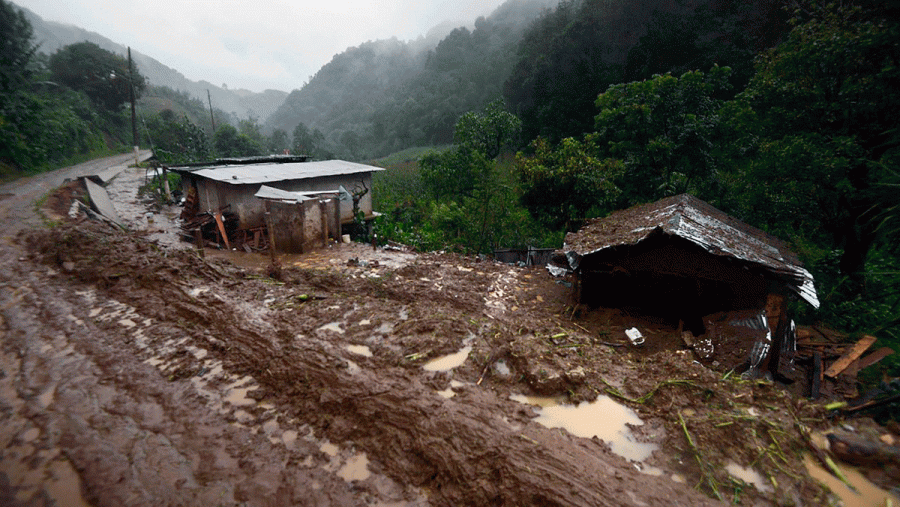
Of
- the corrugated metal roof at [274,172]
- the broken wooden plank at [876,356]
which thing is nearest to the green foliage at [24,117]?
the corrugated metal roof at [274,172]

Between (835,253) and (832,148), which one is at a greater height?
(832,148)

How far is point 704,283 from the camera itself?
632cm

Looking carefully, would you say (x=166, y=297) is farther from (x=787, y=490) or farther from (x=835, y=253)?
(x=835, y=253)

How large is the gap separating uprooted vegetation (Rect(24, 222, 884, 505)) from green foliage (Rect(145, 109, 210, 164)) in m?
31.5

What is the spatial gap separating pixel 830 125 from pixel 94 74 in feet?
175

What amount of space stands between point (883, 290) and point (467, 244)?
11.8m

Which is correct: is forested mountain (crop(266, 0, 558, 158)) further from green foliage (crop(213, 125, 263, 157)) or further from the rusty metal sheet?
the rusty metal sheet

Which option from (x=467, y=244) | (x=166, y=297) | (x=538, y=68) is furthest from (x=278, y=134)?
(x=166, y=297)

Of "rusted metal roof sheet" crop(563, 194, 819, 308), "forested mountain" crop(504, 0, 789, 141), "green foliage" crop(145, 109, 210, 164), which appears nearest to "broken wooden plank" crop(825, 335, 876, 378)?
"rusted metal roof sheet" crop(563, 194, 819, 308)

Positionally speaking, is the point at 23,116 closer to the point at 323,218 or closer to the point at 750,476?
the point at 323,218

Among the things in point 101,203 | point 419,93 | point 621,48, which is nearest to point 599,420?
point 101,203

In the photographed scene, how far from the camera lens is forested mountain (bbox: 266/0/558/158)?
53375 mm

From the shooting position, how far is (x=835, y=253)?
929 centimetres

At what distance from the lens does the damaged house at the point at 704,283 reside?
5.74m
